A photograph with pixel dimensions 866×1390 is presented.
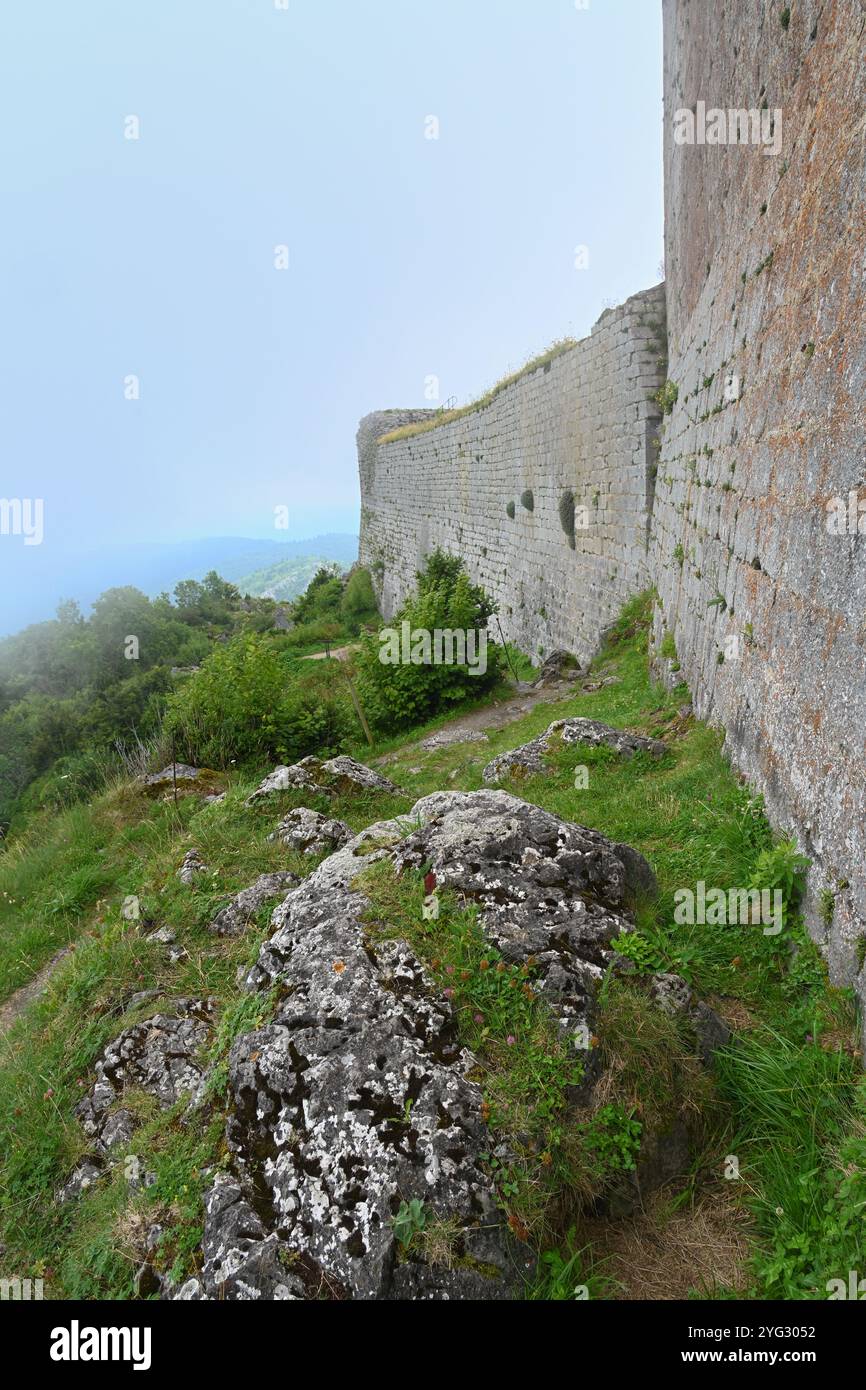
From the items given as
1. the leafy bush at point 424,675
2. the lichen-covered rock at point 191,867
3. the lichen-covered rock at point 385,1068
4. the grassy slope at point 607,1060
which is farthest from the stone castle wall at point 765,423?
the lichen-covered rock at point 191,867

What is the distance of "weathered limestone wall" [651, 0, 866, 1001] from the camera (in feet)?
9.37

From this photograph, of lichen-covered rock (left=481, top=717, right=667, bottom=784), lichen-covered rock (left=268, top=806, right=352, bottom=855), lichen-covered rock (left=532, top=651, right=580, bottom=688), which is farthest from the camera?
lichen-covered rock (left=532, top=651, right=580, bottom=688)

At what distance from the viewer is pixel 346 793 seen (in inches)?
251

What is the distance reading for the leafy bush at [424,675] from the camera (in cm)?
1281

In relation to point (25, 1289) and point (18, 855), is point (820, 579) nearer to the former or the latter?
point (25, 1289)

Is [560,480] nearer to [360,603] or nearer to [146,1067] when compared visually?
[146,1067]

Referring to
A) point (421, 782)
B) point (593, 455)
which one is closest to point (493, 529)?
point (593, 455)

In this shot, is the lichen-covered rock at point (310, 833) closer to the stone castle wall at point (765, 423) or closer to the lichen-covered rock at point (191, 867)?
the lichen-covered rock at point (191, 867)

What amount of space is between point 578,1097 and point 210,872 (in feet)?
10.8

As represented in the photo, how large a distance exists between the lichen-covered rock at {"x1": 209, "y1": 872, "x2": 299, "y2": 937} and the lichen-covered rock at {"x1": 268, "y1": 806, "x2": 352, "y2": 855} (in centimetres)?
46

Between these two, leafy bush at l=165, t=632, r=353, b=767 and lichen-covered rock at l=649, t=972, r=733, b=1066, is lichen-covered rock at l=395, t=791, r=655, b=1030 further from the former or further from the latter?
leafy bush at l=165, t=632, r=353, b=767

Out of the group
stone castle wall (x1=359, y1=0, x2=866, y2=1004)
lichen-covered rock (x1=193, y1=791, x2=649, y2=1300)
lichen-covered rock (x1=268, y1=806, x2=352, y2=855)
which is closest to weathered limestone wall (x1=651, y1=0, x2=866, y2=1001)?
stone castle wall (x1=359, y1=0, x2=866, y2=1004)

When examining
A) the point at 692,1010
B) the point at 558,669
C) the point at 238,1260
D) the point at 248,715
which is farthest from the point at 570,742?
the point at 558,669

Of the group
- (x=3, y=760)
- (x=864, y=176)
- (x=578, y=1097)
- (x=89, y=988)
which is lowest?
(x=3, y=760)
